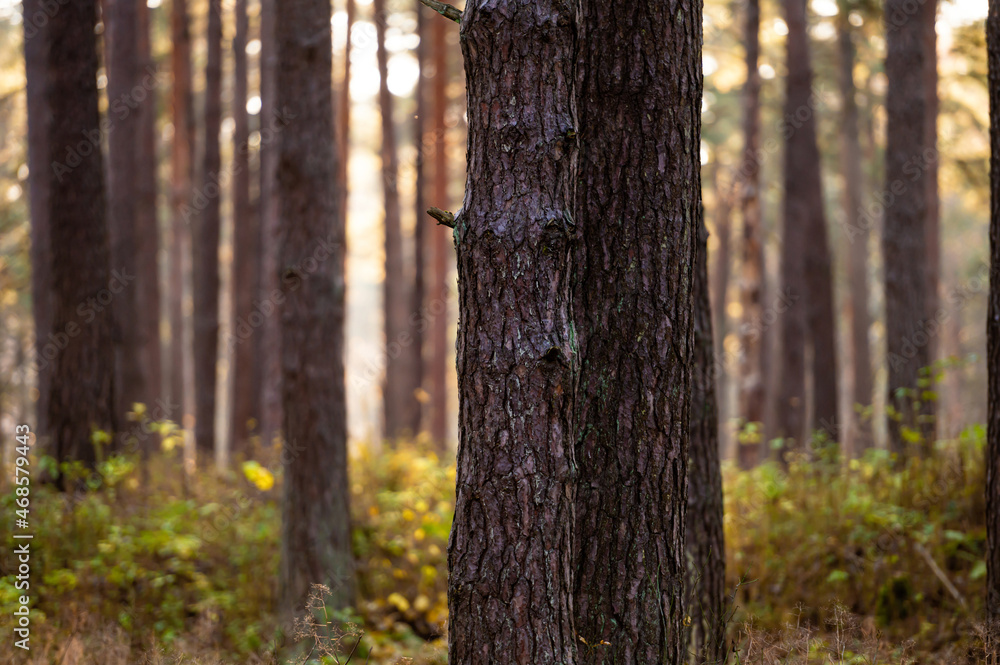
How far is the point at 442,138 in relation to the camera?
1534cm

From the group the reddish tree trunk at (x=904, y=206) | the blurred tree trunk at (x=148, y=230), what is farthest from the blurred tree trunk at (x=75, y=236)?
the reddish tree trunk at (x=904, y=206)

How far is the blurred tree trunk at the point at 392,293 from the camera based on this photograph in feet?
47.1

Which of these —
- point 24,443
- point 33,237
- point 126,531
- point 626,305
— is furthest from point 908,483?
point 33,237

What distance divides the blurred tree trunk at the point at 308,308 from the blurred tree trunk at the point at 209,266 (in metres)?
7.12

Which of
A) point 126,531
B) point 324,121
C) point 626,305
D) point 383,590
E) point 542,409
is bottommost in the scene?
point 383,590

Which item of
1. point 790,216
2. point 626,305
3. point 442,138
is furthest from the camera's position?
point 442,138

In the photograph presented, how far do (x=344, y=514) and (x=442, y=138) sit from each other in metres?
10.8

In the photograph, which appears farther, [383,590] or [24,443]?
[383,590]

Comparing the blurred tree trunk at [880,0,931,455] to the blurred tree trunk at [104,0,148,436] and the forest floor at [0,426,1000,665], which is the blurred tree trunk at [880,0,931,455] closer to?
the forest floor at [0,426,1000,665]

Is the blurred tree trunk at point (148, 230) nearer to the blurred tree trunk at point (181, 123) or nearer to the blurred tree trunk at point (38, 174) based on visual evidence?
the blurred tree trunk at point (181, 123)

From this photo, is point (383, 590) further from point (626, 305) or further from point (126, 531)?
point (626, 305)

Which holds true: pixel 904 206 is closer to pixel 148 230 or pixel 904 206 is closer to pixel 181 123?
pixel 148 230

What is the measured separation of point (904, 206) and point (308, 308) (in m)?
7.21

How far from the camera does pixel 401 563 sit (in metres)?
6.89
